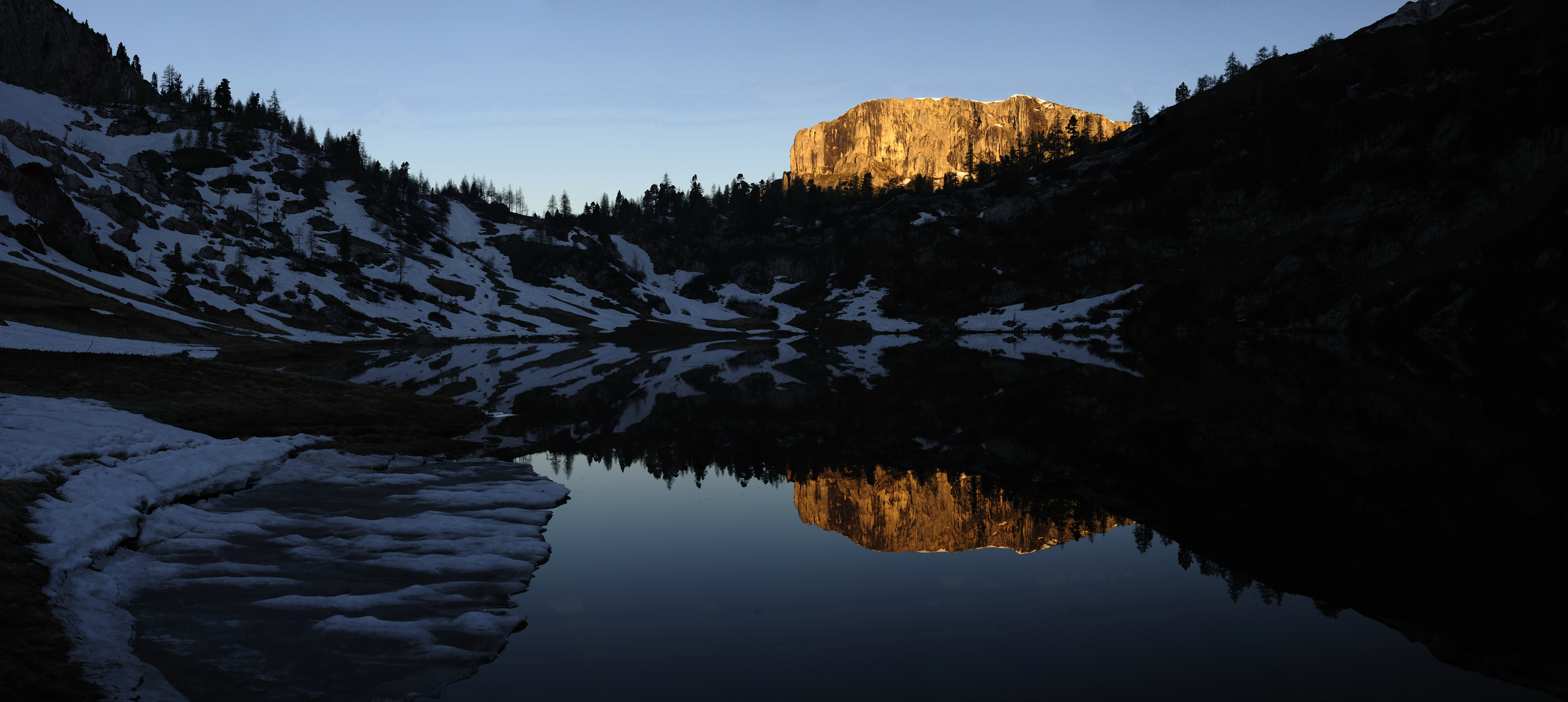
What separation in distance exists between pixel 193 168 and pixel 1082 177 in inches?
9126

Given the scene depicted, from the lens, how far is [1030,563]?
53.9ft

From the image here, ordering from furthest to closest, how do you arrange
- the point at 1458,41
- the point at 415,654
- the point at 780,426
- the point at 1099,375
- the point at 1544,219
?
the point at 1458,41 → the point at 1544,219 → the point at 1099,375 → the point at 780,426 → the point at 415,654

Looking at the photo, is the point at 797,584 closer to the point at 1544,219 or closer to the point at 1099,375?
the point at 1099,375

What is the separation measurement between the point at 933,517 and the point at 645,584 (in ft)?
28.7

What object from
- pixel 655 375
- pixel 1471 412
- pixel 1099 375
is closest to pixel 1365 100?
pixel 1099 375

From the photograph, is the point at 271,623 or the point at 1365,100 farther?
the point at 1365,100

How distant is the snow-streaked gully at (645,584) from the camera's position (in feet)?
34.9

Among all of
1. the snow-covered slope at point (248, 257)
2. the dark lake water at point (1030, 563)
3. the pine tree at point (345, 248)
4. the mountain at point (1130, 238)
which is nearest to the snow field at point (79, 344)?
the mountain at point (1130, 238)

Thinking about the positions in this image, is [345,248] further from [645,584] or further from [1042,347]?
[645,584]

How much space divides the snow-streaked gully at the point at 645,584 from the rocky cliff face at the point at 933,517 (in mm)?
111

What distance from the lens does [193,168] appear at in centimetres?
18000

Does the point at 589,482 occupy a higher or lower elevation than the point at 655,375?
lower

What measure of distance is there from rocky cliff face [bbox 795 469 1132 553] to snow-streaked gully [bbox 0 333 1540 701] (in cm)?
11

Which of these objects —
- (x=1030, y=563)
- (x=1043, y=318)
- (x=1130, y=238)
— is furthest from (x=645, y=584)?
(x=1130, y=238)
